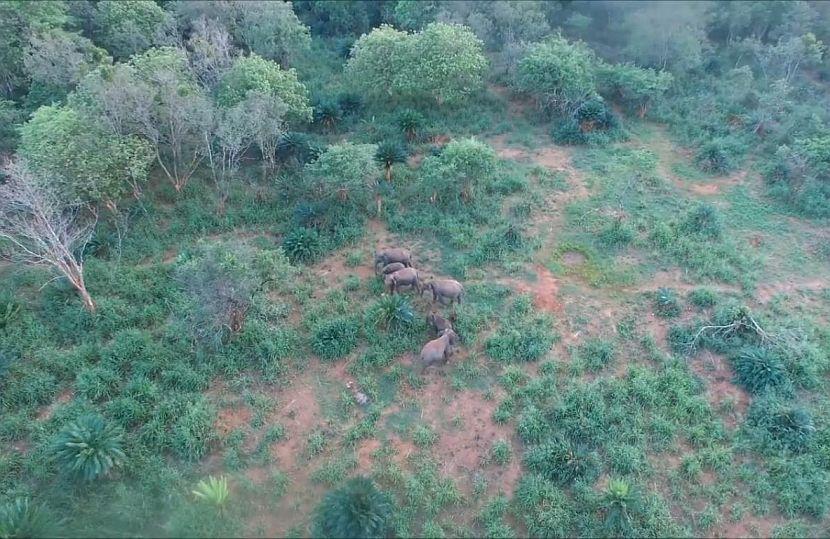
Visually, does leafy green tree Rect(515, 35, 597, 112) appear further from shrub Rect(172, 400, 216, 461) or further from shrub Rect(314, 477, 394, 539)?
shrub Rect(314, 477, 394, 539)

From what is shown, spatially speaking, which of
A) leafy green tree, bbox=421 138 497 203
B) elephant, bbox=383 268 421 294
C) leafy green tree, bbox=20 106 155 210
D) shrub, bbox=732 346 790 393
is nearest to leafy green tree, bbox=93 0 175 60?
leafy green tree, bbox=20 106 155 210

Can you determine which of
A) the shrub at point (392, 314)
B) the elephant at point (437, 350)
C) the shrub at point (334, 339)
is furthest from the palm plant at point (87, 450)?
the elephant at point (437, 350)

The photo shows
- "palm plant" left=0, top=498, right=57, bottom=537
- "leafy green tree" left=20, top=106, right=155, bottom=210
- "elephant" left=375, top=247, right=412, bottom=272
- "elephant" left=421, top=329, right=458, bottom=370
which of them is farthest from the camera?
"elephant" left=375, top=247, right=412, bottom=272

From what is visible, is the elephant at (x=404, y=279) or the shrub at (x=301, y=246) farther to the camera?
the shrub at (x=301, y=246)

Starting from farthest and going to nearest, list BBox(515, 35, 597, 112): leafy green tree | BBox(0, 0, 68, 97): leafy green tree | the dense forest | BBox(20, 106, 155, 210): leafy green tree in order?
BBox(515, 35, 597, 112): leafy green tree < BBox(0, 0, 68, 97): leafy green tree < BBox(20, 106, 155, 210): leafy green tree < the dense forest

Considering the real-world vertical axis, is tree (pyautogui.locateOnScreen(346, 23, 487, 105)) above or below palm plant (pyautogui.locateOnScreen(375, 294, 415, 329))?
above

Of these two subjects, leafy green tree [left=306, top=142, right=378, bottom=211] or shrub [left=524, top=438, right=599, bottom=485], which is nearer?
shrub [left=524, top=438, right=599, bottom=485]

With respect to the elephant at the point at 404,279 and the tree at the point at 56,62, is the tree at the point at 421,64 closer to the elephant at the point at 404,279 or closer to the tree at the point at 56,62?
the tree at the point at 56,62
